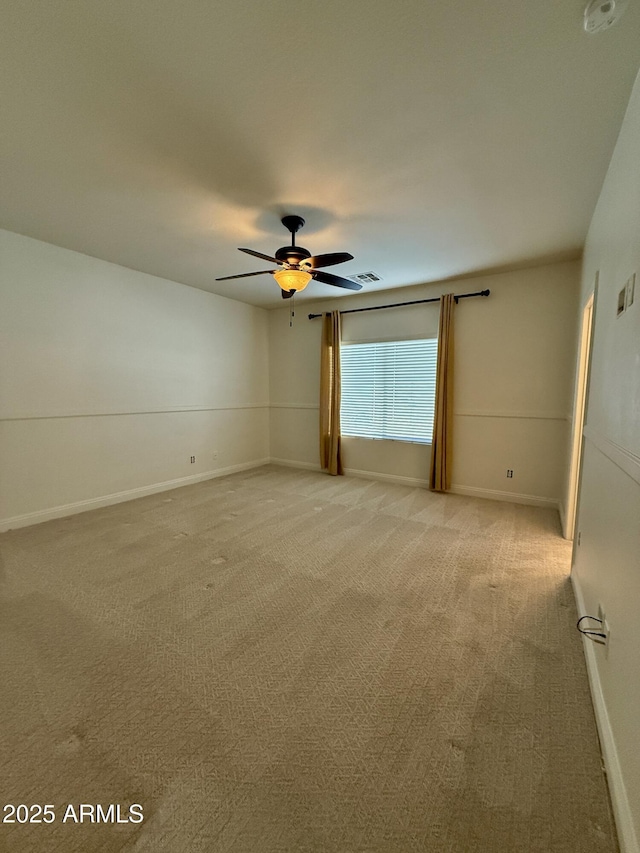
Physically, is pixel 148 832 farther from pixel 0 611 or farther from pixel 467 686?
pixel 0 611

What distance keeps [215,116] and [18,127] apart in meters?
1.06

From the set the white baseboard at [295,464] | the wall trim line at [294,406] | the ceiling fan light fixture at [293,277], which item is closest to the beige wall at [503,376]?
the white baseboard at [295,464]

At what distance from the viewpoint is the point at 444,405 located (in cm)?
431

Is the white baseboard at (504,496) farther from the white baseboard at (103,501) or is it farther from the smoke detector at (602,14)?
the smoke detector at (602,14)

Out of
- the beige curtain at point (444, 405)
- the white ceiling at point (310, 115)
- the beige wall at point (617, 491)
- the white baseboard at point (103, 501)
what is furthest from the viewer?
the beige curtain at point (444, 405)

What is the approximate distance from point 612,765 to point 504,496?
323 cm

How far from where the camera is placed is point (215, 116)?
1.70m

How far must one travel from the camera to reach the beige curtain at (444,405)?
425 cm

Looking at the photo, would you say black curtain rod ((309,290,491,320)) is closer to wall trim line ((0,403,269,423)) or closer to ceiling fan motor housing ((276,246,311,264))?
wall trim line ((0,403,269,423))

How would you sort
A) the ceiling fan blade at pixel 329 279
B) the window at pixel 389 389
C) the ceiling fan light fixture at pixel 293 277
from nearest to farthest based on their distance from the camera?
1. the ceiling fan light fixture at pixel 293 277
2. the ceiling fan blade at pixel 329 279
3. the window at pixel 389 389

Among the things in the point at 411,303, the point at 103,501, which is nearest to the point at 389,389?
the point at 411,303

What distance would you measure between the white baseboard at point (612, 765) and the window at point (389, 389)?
317cm

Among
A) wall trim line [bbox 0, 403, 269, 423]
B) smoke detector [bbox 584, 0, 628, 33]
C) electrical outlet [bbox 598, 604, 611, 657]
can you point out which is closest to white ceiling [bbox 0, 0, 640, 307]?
smoke detector [bbox 584, 0, 628, 33]

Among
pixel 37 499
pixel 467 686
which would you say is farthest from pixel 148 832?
pixel 37 499
